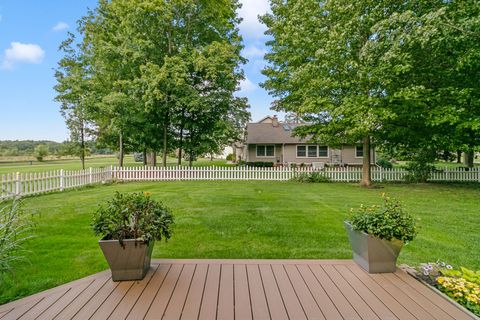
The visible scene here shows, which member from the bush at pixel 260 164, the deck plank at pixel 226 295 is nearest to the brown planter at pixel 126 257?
the deck plank at pixel 226 295

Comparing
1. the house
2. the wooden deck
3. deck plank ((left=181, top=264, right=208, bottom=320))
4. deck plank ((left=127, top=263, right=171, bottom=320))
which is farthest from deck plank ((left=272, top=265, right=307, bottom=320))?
the house

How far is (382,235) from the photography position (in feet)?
9.93

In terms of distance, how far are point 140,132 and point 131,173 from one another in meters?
2.96

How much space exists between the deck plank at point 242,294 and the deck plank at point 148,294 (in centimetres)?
77

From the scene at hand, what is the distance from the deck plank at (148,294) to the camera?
2316 millimetres

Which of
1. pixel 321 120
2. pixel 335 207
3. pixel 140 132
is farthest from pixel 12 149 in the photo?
pixel 335 207

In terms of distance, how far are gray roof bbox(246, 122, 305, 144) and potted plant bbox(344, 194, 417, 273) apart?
2110 centimetres

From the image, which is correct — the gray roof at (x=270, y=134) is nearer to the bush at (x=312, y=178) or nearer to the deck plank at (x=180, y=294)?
the bush at (x=312, y=178)

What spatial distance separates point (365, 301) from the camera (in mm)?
2557

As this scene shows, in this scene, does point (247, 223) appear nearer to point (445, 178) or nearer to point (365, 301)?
point (365, 301)

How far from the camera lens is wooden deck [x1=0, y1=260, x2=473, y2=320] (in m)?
2.33

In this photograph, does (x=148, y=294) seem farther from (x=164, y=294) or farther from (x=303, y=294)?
(x=303, y=294)

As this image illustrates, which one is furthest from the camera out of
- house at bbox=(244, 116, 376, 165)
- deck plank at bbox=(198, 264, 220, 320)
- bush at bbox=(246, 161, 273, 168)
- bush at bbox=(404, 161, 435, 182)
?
house at bbox=(244, 116, 376, 165)

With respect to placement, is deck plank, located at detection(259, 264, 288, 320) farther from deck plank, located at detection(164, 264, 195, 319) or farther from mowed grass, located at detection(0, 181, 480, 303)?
deck plank, located at detection(164, 264, 195, 319)
